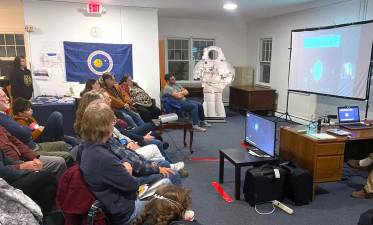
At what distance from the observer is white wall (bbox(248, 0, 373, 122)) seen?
489 centimetres

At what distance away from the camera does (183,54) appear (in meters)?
7.71

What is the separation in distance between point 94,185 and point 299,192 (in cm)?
198

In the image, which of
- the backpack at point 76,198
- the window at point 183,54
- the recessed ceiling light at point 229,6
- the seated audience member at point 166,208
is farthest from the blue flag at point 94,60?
the seated audience member at point 166,208

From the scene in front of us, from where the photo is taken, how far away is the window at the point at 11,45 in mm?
6102

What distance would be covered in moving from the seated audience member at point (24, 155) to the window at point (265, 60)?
590 cm

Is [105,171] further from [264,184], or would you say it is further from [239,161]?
[264,184]

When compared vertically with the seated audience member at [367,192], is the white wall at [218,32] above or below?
above

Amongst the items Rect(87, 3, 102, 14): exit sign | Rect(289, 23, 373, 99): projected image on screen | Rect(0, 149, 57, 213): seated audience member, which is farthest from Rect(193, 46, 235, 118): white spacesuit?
Rect(0, 149, 57, 213): seated audience member

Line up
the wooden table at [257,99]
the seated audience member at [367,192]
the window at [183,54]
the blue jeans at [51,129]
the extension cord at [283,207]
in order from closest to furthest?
1. the extension cord at [283,207]
2. the seated audience member at [367,192]
3. the blue jeans at [51,129]
4. the wooden table at [257,99]
5. the window at [183,54]

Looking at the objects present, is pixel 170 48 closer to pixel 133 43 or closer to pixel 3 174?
pixel 133 43

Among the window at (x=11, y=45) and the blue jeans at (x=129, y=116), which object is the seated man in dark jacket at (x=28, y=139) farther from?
the window at (x=11, y=45)

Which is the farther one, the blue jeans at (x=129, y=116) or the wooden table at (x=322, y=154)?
the blue jeans at (x=129, y=116)

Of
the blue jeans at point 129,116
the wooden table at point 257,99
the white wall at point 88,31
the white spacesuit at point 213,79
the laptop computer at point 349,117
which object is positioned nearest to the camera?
the laptop computer at point 349,117

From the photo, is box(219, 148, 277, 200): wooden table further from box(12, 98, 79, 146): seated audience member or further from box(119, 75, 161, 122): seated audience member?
box(119, 75, 161, 122): seated audience member
